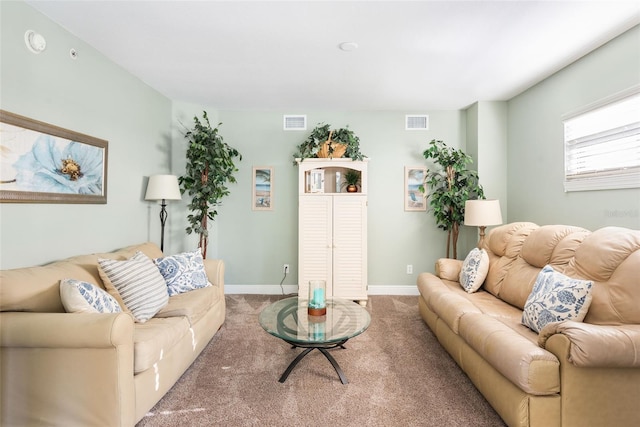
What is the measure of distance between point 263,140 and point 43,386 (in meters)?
3.57

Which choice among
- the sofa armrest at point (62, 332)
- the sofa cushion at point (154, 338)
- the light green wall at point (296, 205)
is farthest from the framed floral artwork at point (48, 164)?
the light green wall at point (296, 205)

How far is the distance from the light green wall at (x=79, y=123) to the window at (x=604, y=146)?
4313 mm

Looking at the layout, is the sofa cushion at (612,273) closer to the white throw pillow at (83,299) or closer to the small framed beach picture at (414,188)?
the small framed beach picture at (414,188)

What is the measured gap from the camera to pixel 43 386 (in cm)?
162

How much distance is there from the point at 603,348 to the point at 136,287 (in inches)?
107

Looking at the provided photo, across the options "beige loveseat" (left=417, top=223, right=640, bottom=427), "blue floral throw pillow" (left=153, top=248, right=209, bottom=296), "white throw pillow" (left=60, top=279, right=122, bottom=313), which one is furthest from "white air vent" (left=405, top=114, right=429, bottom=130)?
"white throw pillow" (left=60, top=279, right=122, bottom=313)

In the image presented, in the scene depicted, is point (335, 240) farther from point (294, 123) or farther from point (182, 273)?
point (182, 273)

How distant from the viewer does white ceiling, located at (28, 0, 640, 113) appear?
2184 mm

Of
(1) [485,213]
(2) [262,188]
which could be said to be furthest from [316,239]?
(1) [485,213]

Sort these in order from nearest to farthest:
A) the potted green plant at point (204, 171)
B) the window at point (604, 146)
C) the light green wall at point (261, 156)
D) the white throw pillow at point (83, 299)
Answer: the white throw pillow at point (83, 299)
the light green wall at point (261, 156)
the window at point (604, 146)
the potted green plant at point (204, 171)

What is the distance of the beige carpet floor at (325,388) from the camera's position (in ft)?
6.23

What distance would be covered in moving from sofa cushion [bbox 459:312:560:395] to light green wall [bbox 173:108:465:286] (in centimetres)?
253

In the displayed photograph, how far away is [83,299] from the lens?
177 cm

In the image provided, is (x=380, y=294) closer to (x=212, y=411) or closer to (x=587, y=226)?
(x=587, y=226)
